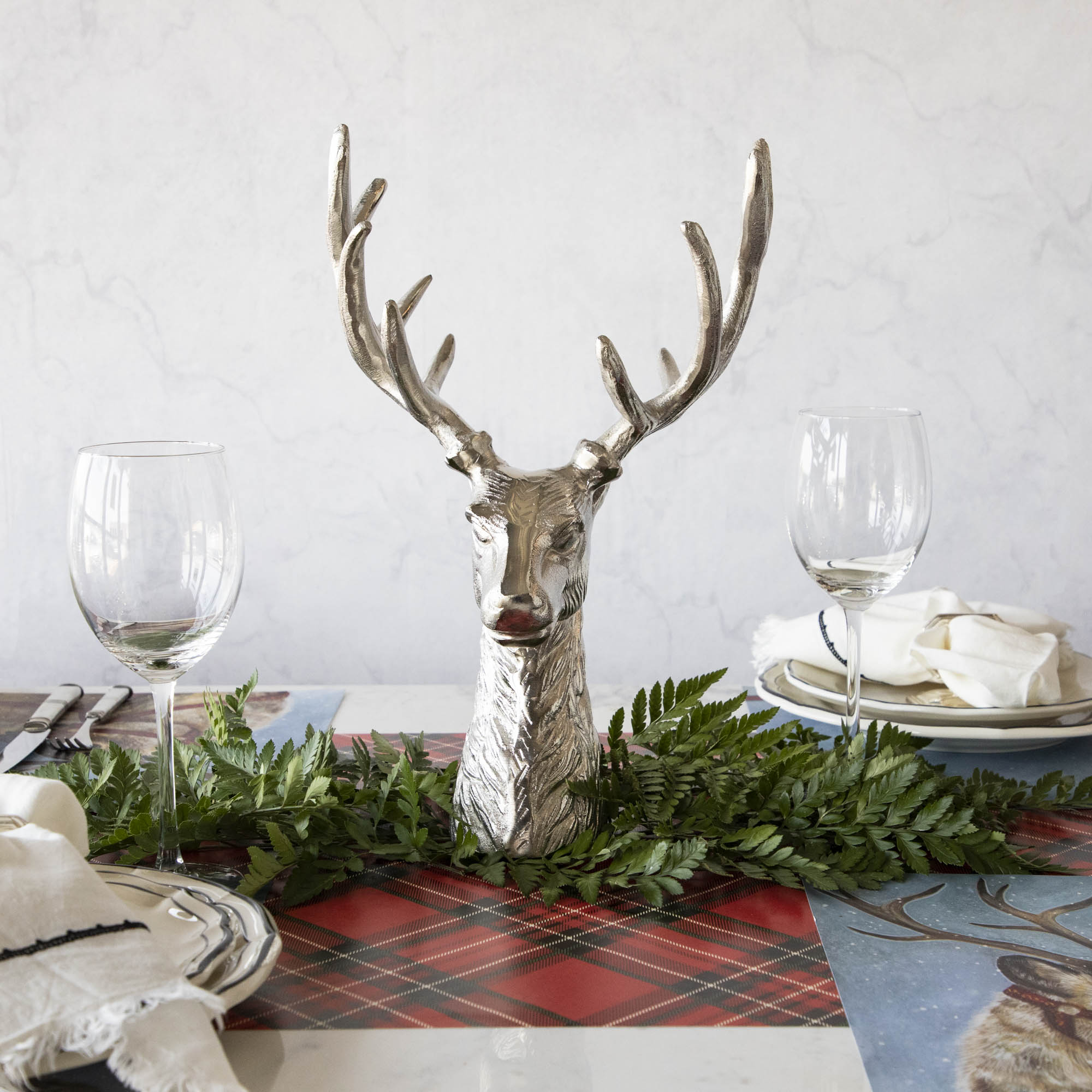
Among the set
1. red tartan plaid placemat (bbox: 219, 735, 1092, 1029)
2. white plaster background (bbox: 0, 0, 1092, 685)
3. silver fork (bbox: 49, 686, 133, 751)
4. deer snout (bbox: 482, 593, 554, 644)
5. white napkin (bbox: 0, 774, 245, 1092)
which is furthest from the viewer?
white plaster background (bbox: 0, 0, 1092, 685)

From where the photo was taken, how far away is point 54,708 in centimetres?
96

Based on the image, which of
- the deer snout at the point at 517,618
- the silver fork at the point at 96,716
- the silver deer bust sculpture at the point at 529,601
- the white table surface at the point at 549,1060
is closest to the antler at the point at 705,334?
the silver deer bust sculpture at the point at 529,601

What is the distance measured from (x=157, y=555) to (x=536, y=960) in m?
0.28

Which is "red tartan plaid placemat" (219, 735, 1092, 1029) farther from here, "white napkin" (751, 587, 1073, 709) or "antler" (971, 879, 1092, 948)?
"white napkin" (751, 587, 1073, 709)

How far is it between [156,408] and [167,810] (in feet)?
5.47

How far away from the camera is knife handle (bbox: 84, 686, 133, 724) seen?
3.11 ft

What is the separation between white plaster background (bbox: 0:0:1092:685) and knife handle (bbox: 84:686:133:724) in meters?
1.10

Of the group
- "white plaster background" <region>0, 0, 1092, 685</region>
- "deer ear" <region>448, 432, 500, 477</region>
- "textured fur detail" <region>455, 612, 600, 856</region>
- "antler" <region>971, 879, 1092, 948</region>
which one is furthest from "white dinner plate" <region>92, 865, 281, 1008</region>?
"white plaster background" <region>0, 0, 1092, 685</region>

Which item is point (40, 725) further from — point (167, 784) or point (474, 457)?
point (474, 457)

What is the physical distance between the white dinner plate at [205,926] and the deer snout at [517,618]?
0.19 meters

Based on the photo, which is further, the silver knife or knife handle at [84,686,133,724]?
knife handle at [84,686,133,724]

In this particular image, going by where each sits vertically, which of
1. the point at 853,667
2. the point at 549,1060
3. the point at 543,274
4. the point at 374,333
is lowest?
the point at 549,1060

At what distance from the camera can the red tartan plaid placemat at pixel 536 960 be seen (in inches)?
20.2

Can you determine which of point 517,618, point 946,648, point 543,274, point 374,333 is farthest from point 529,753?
point 543,274
